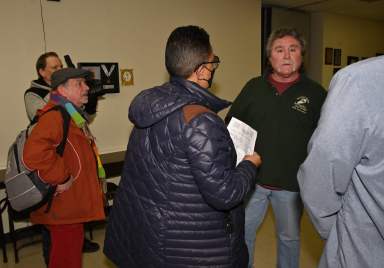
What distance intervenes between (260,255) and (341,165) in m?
2.06

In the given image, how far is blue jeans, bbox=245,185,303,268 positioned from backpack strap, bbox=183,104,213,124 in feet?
3.28

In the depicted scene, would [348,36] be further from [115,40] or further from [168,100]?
[168,100]

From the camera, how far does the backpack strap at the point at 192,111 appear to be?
1.13 m

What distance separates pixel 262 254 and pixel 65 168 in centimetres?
174

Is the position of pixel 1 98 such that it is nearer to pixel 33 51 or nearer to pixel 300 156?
pixel 33 51

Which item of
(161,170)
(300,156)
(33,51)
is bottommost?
(300,156)

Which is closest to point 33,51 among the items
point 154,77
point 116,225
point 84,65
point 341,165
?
point 84,65

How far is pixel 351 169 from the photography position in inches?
35.1

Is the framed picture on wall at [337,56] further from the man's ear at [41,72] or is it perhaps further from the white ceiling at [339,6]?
the man's ear at [41,72]

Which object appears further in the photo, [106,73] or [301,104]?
[106,73]

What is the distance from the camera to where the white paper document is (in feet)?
5.09

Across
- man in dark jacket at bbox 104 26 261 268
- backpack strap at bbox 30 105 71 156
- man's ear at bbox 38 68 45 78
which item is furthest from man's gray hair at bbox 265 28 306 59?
man's ear at bbox 38 68 45 78

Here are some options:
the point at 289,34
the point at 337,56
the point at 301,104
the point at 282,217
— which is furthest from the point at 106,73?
the point at 337,56

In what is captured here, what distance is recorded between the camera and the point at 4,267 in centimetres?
265
